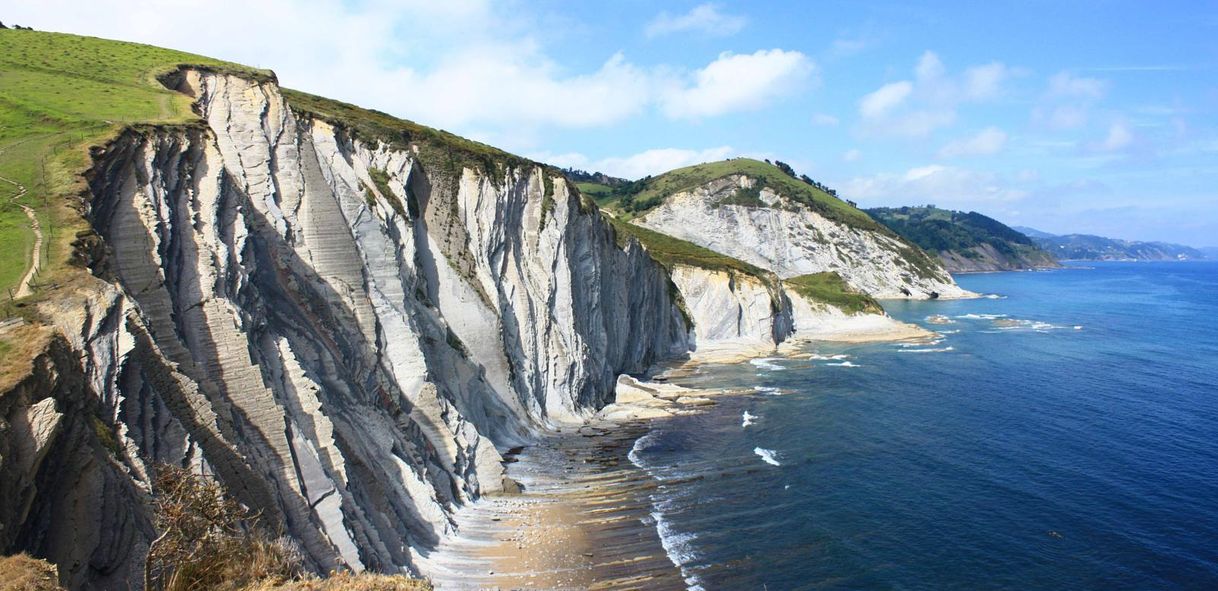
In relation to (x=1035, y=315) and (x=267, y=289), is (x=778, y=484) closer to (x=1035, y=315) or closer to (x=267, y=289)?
(x=267, y=289)

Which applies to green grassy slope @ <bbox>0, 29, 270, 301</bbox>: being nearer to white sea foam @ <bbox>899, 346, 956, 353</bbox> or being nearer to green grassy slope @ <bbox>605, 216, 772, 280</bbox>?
green grassy slope @ <bbox>605, 216, 772, 280</bbox>

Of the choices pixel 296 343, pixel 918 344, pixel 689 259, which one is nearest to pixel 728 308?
pixel 689 259

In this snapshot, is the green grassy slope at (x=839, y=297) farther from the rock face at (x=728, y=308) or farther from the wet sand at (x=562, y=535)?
the wet sand at (x=562, y=535)

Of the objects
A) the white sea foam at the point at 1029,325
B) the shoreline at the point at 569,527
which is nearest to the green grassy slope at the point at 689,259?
the white sea foam at the point at 1029,325

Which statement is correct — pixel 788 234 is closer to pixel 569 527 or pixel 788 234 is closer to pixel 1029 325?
pixel 1029 325

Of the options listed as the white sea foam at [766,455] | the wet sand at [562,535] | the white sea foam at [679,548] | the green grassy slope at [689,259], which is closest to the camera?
the wet sand at [562,535]

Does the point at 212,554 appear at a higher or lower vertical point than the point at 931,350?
higher

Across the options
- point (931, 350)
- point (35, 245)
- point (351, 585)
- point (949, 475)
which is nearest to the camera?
point (351, 585)
